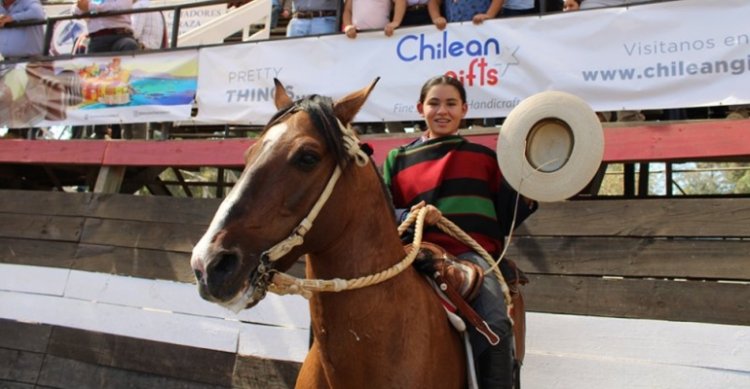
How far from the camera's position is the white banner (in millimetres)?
4254

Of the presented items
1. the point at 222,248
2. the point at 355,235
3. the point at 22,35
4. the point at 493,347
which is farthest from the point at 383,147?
the point at 22,35

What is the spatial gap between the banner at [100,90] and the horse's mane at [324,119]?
4264 millimetres

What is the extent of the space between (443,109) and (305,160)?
107 cm

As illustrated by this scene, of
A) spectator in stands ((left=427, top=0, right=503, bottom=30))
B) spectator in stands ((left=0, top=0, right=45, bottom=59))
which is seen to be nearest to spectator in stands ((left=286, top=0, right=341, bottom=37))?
spectator in stands ((left=427, top=0, right=503, bottom=30))

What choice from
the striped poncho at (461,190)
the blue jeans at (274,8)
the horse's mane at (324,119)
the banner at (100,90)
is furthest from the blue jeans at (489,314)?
the blue jeans at (274,8)

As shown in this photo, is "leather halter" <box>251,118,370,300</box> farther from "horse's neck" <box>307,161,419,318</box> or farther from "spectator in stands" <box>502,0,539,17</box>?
"spectator in stands" <box>502,0,539,17</box>

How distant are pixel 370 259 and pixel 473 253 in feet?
2.32

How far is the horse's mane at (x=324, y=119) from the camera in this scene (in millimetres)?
2197

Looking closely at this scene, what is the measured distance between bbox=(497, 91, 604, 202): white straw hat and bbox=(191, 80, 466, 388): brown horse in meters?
0.61

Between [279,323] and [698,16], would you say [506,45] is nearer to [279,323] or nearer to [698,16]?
[698,16]

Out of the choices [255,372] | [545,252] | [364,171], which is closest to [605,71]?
[545,252]

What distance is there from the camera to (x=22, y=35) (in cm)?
761

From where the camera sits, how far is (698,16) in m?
4.32

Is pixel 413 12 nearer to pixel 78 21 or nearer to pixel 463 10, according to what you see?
pixel 463 10
